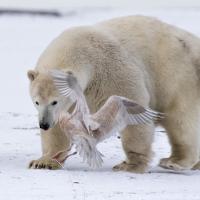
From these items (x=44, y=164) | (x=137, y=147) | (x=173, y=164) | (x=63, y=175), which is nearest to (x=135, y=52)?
(x=137, y=147)

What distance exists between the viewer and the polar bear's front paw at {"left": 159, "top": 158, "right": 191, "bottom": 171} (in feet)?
26.0

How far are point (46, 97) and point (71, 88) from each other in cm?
36

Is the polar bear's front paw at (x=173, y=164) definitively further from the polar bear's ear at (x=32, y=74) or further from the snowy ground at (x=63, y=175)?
the polar bear's ear at (x=32, y=74)

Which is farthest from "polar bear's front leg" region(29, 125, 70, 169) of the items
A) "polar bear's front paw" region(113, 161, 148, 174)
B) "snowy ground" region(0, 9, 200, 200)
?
"polar bear's front paw" region(113, 161, 148, 174)

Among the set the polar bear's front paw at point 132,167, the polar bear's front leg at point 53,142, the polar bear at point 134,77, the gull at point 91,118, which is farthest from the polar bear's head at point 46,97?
the polar bear's front paw at point 132,167

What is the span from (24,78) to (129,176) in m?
8.29

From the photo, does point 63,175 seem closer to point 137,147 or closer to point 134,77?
point 137,147

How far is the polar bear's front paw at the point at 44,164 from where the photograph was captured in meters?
7.48

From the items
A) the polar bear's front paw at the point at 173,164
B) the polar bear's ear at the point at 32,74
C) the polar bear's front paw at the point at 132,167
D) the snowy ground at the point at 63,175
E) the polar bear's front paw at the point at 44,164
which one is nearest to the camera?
the snowy ground at the point at 63,175

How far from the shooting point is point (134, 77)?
770 centimetres

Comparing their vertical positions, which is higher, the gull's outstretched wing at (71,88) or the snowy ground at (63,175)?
the gull's outstretched wing at (71,88)

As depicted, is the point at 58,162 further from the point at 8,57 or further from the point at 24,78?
the point at 8,57

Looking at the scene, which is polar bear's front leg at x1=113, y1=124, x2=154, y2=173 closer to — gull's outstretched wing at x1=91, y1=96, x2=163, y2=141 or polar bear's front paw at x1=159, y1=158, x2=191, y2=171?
polar bear's front paw at x1=159, y1=158, x2=191, y2=171

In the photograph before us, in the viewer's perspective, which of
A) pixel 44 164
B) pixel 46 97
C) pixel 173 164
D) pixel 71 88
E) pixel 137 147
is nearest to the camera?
pixel 71 88
